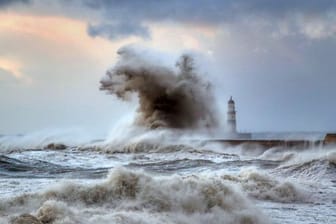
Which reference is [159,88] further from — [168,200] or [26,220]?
[26,220]

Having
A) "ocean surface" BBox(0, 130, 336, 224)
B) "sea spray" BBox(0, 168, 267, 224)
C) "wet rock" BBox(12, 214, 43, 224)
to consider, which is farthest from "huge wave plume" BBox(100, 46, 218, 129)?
"wet rock" BBox(12, 214, 43, 224)

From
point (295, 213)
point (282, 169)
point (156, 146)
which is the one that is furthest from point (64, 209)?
point (156, 146)

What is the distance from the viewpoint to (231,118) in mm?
36281

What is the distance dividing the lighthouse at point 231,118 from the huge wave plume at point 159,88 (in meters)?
3.32

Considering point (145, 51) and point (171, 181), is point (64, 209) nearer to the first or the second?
point (171, 181)

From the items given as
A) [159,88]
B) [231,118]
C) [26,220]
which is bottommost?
[26,220]

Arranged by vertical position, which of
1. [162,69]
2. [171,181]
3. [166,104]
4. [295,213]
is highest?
[162,69]

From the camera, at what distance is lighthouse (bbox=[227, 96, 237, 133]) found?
35.8 meters

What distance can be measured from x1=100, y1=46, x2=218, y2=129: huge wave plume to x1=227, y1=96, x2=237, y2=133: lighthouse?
10.9 feet

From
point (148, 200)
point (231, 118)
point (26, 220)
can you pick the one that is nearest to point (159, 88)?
point (231, 118)

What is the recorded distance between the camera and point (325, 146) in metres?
21.5

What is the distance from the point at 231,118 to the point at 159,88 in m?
7.08

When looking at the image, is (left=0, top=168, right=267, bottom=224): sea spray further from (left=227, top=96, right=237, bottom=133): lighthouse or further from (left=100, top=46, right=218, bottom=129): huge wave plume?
(left=227, top=96, right=237, bottom=133): lighthouse

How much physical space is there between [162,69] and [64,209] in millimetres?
25967
